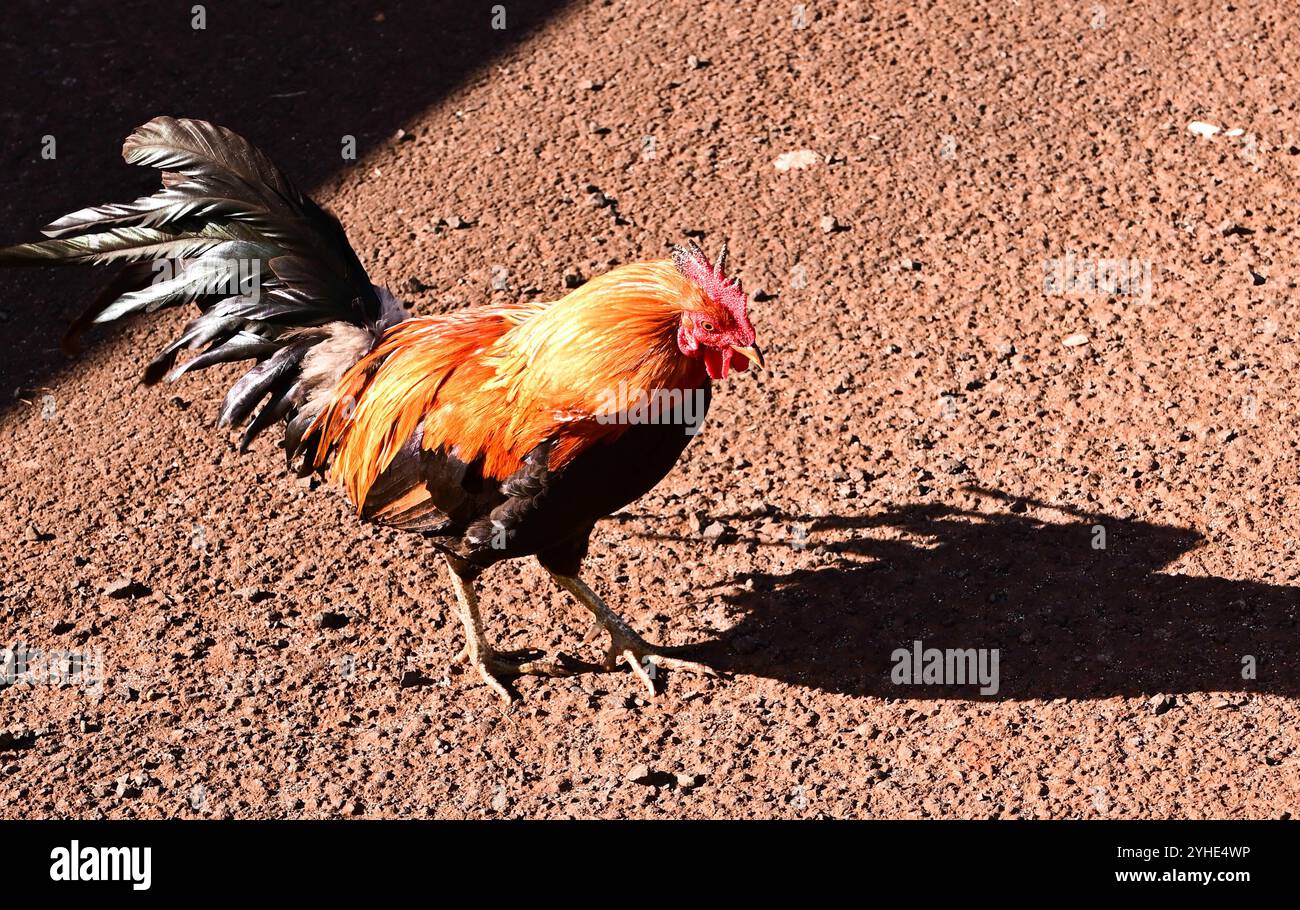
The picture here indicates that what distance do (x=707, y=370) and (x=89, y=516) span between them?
12.0 ft

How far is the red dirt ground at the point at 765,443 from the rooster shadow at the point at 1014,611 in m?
0.02

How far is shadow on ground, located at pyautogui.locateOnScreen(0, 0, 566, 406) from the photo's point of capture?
934cm

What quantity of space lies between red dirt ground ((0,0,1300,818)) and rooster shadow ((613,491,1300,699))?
0.07 ft

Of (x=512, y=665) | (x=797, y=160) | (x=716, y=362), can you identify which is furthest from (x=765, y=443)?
(x=797, y=160)

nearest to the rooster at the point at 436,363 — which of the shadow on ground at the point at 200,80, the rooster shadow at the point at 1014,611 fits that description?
the rooster shadow at the point at 1014,611

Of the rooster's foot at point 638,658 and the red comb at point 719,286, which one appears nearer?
the red comb at point 719,286

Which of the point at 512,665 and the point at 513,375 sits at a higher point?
the point at 513,375

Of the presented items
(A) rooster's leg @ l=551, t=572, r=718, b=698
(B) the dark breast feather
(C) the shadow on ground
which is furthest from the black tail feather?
(C) the shadow on ground

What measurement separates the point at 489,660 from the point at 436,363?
1.37 meters

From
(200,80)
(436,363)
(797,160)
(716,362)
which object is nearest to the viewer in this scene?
(716,362)

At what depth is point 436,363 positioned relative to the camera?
19.4ft

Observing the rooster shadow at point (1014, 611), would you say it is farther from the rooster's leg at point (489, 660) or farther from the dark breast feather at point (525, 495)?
the dark breast feather at point (525, 495)

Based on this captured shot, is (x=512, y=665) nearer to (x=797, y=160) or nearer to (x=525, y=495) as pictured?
(x=525, y=495)

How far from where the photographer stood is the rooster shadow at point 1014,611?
6.00 m
